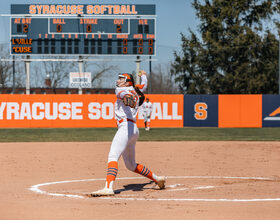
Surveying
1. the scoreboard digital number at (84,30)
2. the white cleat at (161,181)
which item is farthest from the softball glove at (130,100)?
the scoreboard digital number at (84,30)

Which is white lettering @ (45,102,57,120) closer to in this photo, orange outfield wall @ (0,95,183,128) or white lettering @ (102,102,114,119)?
orange outfield wall @ (0,95,183,128)

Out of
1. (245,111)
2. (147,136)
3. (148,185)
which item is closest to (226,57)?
(245,111)

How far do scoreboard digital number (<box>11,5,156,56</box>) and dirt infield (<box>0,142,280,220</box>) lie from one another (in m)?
15.7

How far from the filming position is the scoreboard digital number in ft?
99.1

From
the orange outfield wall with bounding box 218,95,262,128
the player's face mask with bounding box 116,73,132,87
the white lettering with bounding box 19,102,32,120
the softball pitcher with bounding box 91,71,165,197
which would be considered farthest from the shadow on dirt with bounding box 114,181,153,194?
the orange outfield wall with bounding box 218,95,262,128

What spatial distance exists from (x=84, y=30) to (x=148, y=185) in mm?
22984

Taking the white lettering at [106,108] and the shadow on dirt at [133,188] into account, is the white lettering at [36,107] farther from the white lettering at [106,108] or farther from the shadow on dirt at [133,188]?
the shadow on dirt at [133,188]

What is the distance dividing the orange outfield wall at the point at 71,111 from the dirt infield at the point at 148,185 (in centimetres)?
1528

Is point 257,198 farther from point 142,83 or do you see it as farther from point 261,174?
point 261,174

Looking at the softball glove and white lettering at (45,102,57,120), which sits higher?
the softball glove

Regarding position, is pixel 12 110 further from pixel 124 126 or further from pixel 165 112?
pixel 124 126

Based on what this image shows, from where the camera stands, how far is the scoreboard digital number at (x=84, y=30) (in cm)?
3020

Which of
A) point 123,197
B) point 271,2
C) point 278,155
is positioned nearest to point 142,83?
point 123,197

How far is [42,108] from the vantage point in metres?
30.5
